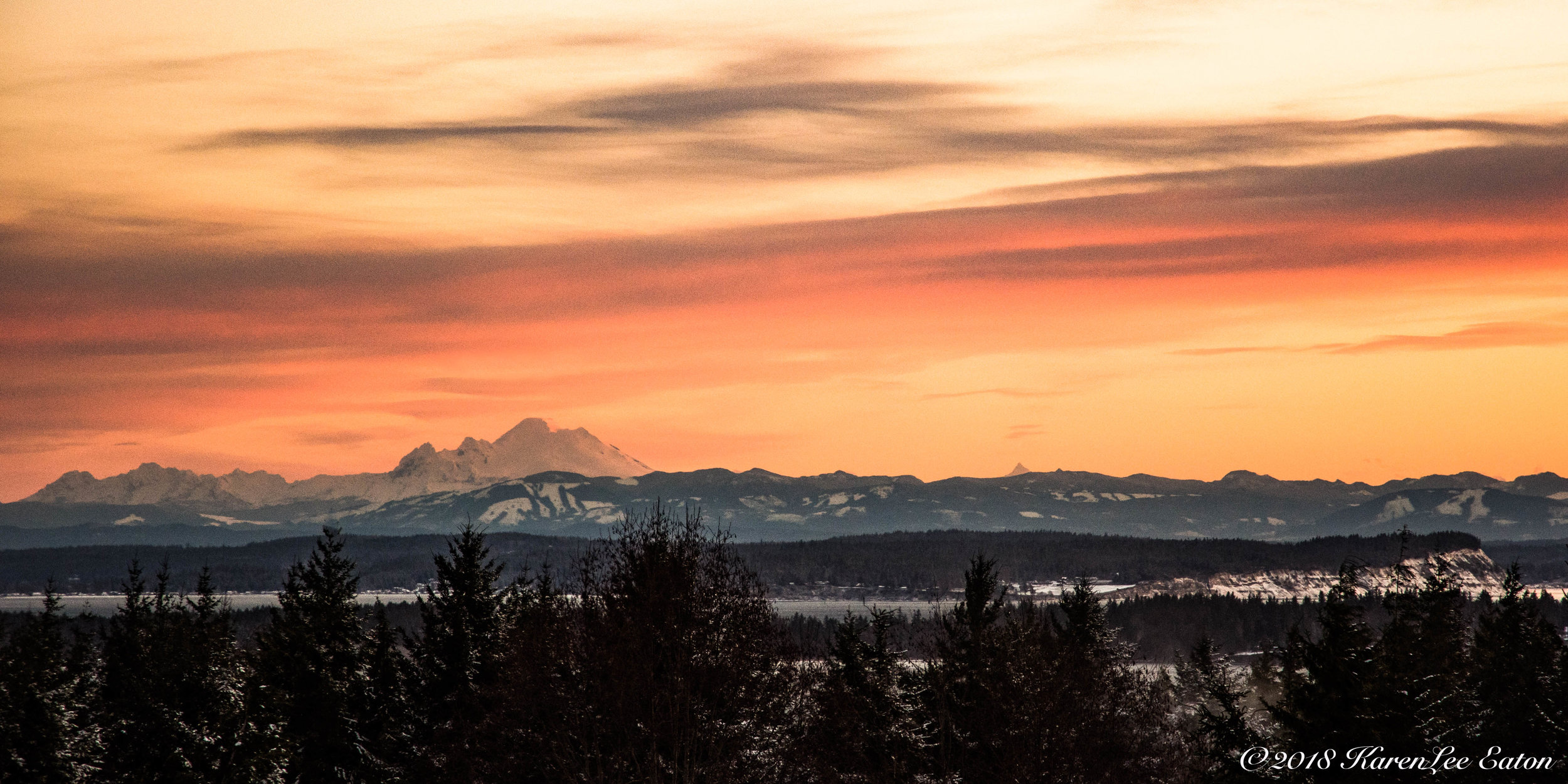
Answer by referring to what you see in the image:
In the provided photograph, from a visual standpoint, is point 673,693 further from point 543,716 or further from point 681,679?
point 543,716

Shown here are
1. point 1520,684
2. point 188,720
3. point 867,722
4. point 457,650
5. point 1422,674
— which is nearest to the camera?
point 1422,674

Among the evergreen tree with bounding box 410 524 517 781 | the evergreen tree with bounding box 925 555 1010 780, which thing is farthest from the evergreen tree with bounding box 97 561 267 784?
the evergreen tree with bounding box 925 555 1010 780

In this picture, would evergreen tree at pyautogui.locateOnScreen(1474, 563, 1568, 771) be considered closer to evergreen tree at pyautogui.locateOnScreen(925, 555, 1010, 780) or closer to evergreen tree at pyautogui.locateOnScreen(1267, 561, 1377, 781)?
evergreen tree at pyautogui.locateOnScreen(925, 555, 1010, 780)

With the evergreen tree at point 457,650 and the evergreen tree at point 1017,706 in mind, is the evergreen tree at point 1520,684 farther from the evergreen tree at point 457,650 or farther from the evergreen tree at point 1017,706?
the evergreen tree at point 457,650

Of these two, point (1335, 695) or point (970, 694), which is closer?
point (1335, 695)

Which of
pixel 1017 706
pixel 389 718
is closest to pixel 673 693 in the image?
pixel 1017 706

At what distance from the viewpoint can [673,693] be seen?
37.5 meters

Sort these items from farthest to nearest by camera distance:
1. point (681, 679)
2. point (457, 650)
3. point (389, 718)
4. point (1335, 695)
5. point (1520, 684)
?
point (1520, 684), point (457, 650), point (389, 718), point (681, 679), point (1335, 695)

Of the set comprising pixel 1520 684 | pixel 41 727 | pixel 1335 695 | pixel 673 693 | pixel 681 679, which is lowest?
pixel 41 727

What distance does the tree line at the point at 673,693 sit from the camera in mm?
37219

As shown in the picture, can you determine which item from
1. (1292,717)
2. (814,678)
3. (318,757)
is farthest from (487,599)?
(1292,717)

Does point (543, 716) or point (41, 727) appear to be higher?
point (543, 716)

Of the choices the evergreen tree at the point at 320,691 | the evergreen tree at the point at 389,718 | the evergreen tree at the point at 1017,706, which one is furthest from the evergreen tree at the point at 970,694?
the evergreen tree at the point at 320,691

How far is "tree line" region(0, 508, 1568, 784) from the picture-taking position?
1465 inches
